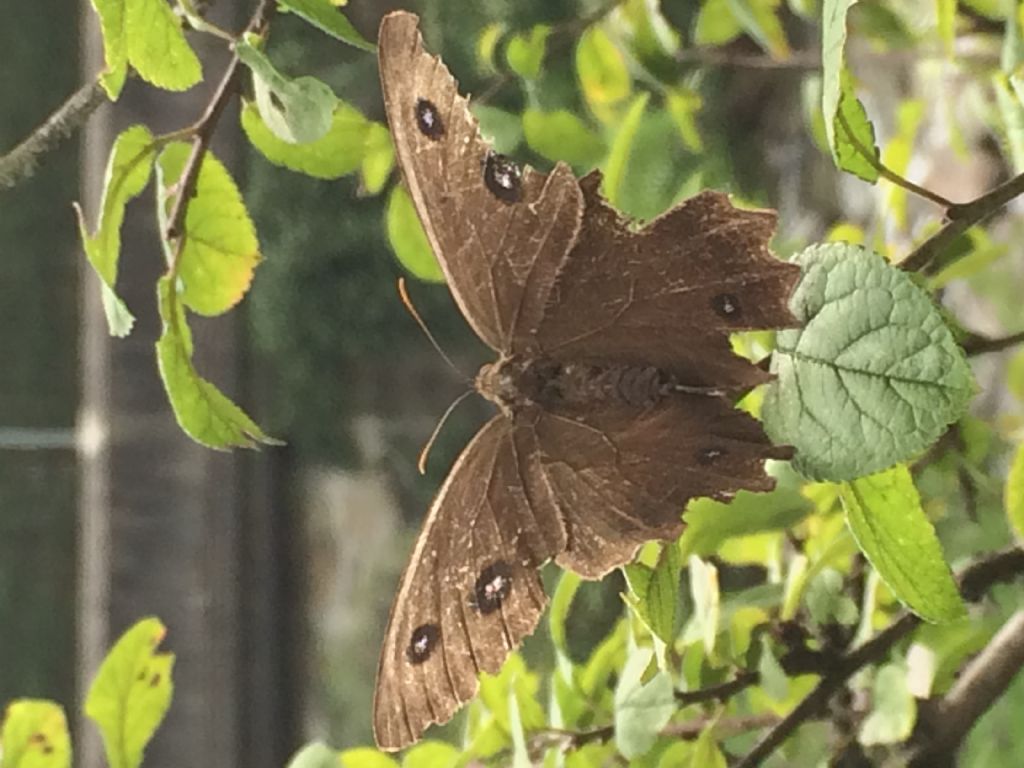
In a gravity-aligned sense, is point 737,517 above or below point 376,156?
below

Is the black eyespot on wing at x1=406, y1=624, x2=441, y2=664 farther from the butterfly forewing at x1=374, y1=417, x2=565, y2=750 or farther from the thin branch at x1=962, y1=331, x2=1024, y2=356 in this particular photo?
the thin branch at x1=962, y1=331, x2=1024, y2=356

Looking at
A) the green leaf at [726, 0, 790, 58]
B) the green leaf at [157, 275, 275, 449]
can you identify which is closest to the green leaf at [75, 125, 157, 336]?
the green leaf at [157, 275, 275, 449]

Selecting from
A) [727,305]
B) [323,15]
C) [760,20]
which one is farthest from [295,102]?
[760,20]

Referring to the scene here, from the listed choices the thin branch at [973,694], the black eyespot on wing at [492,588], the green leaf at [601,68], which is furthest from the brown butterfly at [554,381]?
the green leaf at [601,68]

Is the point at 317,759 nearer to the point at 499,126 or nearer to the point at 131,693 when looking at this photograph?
the point at 131,693

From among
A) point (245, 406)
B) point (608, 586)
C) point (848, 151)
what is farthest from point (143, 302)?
point (848, 151)

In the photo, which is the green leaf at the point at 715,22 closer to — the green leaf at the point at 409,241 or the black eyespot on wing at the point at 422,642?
the green leaf at the point at 409,241
